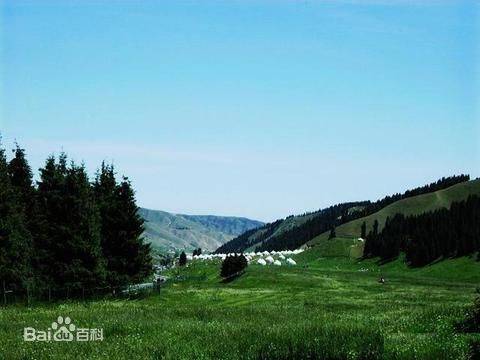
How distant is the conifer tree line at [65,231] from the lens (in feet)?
171

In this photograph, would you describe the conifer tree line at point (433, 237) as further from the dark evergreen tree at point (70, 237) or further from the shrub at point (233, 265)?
the dark evergreen tree at point (70, 237)

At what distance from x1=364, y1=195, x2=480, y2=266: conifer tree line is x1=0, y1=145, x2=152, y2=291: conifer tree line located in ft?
334

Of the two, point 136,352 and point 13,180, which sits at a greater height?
point 13,180

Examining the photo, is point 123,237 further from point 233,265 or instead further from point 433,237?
point 433,237

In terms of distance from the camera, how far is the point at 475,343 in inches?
643

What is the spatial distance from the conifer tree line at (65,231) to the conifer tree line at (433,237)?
101679 mm

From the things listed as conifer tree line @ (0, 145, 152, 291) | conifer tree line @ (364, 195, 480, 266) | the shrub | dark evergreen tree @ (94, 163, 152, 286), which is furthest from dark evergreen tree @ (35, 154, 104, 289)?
conifer tree line @ (364, 195, 480, 266)

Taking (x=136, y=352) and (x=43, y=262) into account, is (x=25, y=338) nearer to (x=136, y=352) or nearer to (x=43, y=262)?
(x=136, y=352)

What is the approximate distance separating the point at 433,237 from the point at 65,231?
389 feet

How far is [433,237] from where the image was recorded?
149 m

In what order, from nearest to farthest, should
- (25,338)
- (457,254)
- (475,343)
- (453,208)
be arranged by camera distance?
(475,343) < (25,338) < (457,254) < (453,208)

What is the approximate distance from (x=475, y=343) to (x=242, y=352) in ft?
23.9

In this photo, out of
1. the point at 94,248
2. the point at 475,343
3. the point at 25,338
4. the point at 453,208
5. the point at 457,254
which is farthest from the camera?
the point at 453,208

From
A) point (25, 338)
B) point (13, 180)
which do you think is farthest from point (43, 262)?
point (25, 338)
